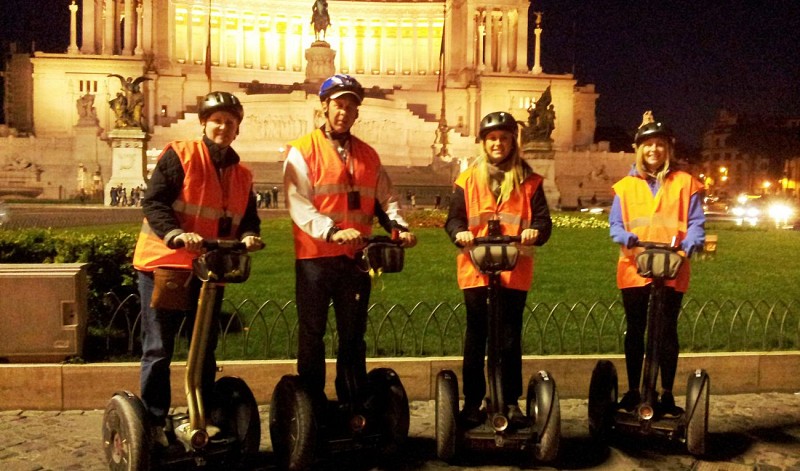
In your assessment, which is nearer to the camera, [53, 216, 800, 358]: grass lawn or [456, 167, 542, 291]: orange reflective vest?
[456, 167, 542, 291]: orange reflective vest

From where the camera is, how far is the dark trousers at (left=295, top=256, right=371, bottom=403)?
18.5ft

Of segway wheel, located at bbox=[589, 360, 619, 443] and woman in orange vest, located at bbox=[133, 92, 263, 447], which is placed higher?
woman in orange vest, located at bbox=[133, 92, 263, 447]

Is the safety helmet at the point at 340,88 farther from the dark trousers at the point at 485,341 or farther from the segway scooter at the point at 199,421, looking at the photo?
the dark trousers at the point at 485,341

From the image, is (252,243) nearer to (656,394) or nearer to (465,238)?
(465,238)

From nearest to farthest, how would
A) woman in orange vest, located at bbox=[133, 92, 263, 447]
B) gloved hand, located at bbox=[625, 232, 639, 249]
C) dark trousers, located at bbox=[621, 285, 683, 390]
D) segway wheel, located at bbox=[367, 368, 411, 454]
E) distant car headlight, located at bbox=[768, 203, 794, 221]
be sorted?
woman in orange vest, located at bbox=[133, 92, 263, 447] < segway wheel, located at bbox=[367, 368, 411, 454] < gloved hand, located at bbox=[625, 232, 639, 249] < dark trousers, located at bbox=[621, 285, 683, 390] < distant car headlight, located at bbox=[768, 203, 794, 221]

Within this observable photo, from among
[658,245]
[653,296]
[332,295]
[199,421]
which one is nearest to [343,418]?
[332,295]

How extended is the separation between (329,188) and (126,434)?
2.00 meters

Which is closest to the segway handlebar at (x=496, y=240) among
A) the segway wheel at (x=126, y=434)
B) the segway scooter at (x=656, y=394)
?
the segway scooter at (x=656, y=394)

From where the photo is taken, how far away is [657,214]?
629 cm

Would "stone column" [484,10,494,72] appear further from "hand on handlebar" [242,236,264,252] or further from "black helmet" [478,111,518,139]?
"hand on handlebar" [242,236,264,252]

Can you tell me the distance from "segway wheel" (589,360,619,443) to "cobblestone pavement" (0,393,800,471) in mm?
130

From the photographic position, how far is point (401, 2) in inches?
3189

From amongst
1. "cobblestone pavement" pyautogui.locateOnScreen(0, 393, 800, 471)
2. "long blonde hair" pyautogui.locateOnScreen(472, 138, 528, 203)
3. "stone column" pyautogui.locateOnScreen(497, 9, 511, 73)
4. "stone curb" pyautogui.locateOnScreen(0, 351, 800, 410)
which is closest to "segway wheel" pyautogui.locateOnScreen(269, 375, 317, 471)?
"cobblestone pavement" pyautogui.locateOnScreen(0, 393, 800, 471)

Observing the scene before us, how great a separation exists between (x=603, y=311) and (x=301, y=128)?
1875 inches
